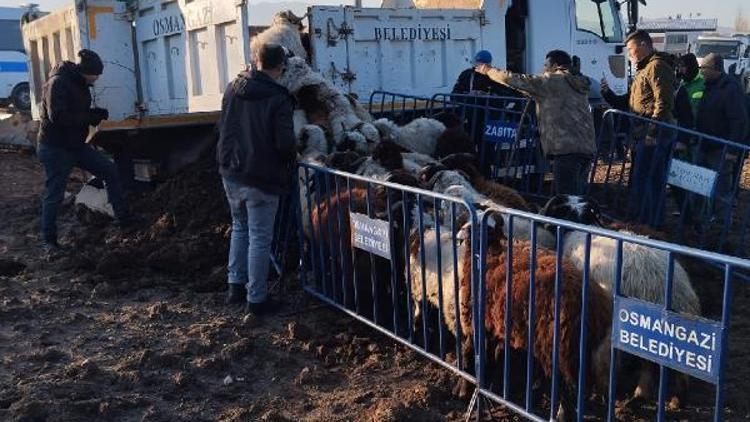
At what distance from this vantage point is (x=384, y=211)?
519cm

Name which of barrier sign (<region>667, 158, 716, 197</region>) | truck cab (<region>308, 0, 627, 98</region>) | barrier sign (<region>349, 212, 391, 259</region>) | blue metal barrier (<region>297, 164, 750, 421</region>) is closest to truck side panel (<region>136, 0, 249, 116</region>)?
truck cab (<region>308, 0, 627, 98</region>)

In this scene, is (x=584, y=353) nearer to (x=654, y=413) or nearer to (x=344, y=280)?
(x=654, y=413)

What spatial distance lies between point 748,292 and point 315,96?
431cm

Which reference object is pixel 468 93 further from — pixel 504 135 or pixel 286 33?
pixel 286 33

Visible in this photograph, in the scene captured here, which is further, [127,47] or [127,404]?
[127,47]

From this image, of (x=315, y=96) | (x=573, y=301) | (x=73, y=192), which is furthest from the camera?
→ (x=73, y=192)

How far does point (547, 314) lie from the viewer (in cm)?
375

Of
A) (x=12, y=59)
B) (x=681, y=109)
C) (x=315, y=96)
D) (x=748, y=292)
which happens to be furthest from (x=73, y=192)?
(x=12, y=59)

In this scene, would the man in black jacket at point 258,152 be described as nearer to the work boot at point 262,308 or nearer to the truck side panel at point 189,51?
the work boot at point 262,308

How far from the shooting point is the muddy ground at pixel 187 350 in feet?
14.0

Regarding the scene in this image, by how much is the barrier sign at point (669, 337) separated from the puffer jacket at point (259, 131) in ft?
9.98

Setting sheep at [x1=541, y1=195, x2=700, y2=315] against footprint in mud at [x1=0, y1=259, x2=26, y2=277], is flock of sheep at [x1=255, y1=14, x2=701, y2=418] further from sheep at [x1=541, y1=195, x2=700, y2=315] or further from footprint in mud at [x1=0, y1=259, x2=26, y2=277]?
footprint in mud at [x1=0, y1=259, x2=26, y2=277]

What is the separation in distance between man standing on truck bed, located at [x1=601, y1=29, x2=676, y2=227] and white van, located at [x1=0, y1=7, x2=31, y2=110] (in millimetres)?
20577

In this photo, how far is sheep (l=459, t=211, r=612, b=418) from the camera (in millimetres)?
3660
